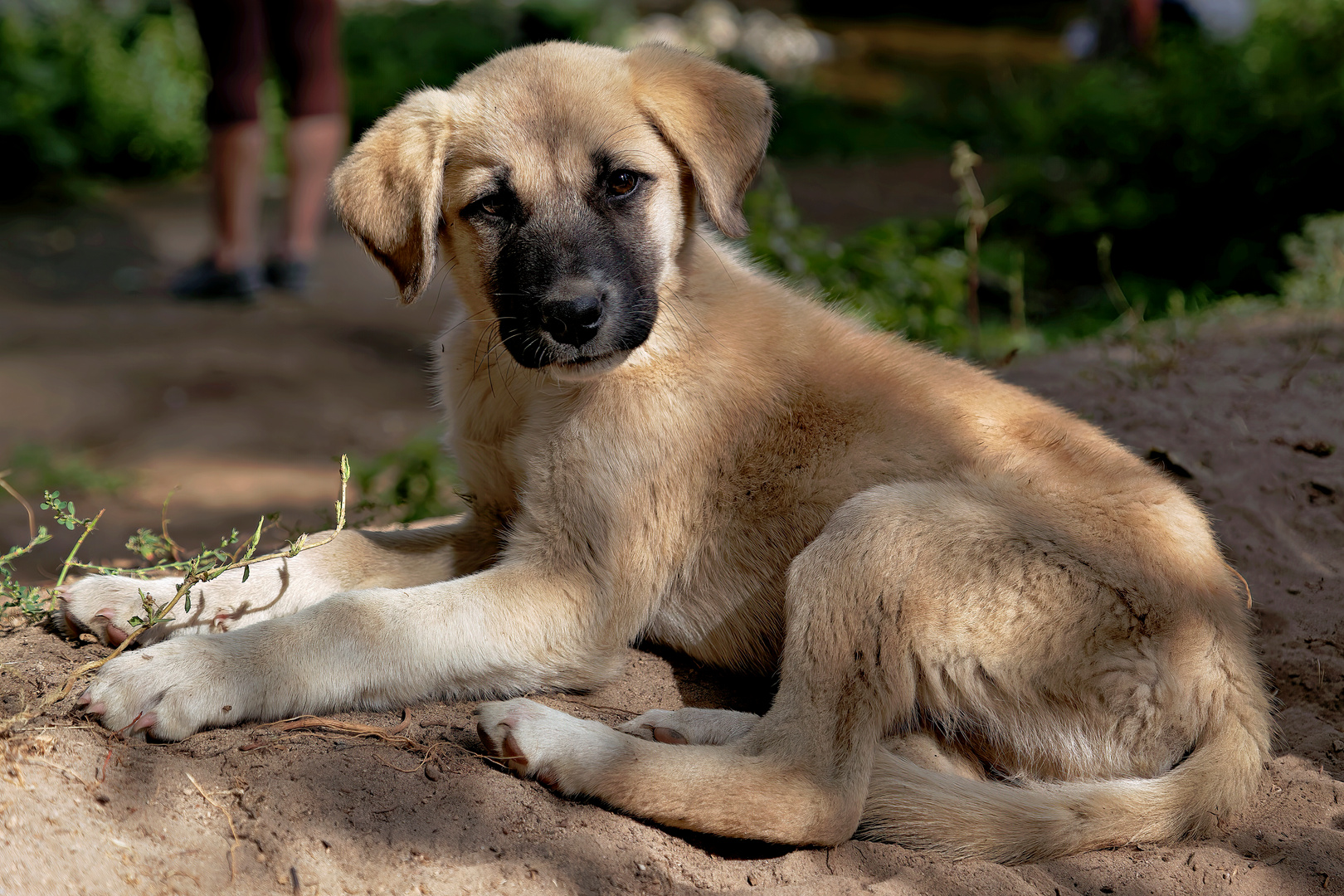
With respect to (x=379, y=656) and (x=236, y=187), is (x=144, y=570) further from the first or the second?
(x=236, y=187)

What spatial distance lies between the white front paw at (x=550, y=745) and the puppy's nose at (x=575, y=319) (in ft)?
3.14

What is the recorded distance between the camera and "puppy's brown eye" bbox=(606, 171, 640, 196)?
3.14 m

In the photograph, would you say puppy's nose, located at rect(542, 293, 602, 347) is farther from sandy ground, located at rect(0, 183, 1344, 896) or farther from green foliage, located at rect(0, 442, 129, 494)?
green foliage, located at rect(0, 442, 129, 494)

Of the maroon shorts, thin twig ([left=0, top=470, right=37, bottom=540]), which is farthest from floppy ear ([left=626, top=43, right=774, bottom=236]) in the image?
the maroon shorts

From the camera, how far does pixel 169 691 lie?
8.35 feet

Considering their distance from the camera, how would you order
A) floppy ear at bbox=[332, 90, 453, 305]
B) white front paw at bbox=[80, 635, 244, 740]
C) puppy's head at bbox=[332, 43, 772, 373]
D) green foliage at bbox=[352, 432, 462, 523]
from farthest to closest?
1. green foliage at bbox=[352, 432, 462, 523]
2. floppy ear at bbox=[332, 90, 453, 305]
3. puppy's head at bbox=[332, 43, 772, 373]
4. white front paw at bbox=[80, 635, 244, 740]

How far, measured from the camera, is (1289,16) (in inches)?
353

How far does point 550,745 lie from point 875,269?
4190 millimetres

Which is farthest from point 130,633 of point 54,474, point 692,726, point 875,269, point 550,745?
point 875,269

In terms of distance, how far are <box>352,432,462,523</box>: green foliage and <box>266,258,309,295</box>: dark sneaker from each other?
3.85 m

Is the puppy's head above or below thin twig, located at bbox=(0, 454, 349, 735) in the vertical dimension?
above

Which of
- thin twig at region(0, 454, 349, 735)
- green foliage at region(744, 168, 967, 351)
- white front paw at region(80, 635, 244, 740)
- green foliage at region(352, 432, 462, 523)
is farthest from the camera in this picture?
green foliage at region(744, 168, 967, 351)

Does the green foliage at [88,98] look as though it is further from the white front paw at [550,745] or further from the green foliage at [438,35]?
the white front paw at [550,745]

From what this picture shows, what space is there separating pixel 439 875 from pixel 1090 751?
1511 millimetres
